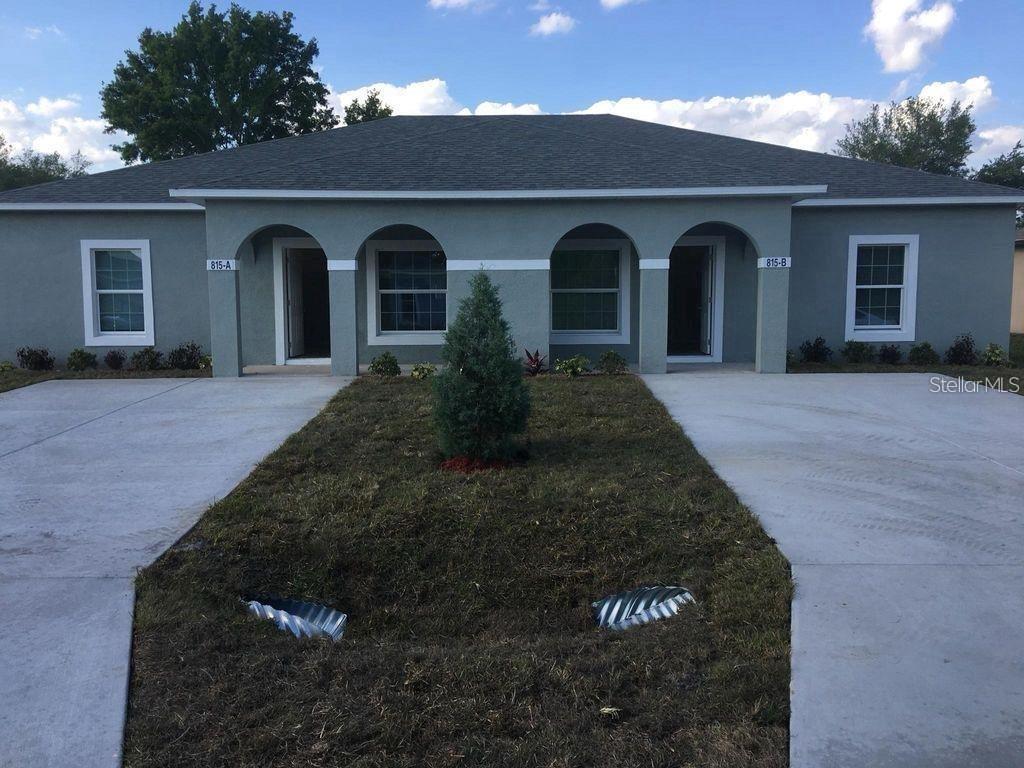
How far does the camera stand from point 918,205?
14.5 meters

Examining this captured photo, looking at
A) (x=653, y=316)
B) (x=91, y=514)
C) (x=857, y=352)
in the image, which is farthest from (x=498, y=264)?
(x=91, y=514)

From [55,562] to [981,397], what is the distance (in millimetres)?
11102

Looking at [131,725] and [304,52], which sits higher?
[304,52]

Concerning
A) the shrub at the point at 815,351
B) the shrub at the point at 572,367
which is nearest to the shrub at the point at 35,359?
the shrub at the point at 572,367

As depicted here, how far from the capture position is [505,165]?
13828 millimetres

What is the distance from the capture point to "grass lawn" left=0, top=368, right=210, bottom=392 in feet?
44.1

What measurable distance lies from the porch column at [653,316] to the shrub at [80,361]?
9.88 meters

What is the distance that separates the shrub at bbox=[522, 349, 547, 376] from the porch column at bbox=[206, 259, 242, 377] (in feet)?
15.6

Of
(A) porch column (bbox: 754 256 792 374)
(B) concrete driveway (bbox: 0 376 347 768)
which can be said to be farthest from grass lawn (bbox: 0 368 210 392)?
(A) porch column (bbox: 754 256 792 374)

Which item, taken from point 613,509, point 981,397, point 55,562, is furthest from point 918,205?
point 55,562

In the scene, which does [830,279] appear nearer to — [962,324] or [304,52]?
[962,324]

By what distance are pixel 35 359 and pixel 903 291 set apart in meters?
16.0

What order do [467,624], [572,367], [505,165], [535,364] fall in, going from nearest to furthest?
[467,624] < [572,367] < [535,364] < [505,165]

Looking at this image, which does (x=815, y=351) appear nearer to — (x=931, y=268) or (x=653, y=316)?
(x=931, y=268)
